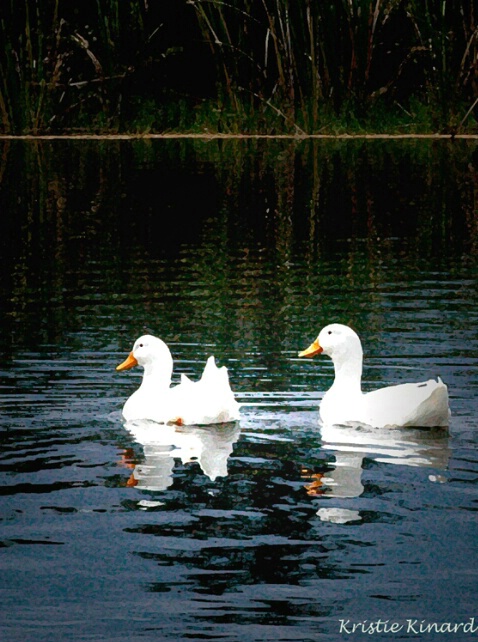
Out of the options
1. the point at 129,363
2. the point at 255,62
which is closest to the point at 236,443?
the point at 129,363

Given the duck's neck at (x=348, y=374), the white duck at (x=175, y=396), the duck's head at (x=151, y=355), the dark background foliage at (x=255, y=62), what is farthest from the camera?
the dark background foliage at (x=255, y=62)

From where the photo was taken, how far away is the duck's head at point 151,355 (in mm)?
10234

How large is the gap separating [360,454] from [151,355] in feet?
5.95

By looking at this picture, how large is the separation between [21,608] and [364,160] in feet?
66.0

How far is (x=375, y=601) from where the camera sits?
6.68 m

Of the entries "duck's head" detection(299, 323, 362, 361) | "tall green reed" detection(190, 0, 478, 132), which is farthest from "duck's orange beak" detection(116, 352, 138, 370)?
"tall green reed" detection(190, 0, 478, 132)

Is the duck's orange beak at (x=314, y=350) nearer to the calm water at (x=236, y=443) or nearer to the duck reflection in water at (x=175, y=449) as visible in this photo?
the calm water at (x=236, y=443)

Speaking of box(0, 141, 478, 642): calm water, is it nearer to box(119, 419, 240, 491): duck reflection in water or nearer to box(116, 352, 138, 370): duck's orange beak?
box(119, 419, 240, 491): duck reflection in water

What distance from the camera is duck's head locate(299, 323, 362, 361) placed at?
10.1 metres

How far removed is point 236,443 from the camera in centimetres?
930

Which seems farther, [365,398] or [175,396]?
[175,396]
